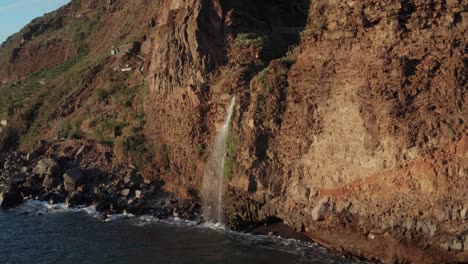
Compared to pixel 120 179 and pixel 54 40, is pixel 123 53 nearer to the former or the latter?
pixel 120 179

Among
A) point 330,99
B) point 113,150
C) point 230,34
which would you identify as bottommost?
point 113,150

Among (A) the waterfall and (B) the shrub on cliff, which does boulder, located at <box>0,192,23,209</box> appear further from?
(B) the shrub on cliff

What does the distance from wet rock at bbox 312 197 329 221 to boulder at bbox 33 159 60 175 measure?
56.9 ft

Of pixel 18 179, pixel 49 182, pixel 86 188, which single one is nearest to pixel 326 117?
pixel 86 188

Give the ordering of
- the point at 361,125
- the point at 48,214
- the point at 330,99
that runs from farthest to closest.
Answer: the point at 48,214 < the point at 330,99 < the point at 361,125

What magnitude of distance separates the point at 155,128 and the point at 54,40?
35168 millimetres

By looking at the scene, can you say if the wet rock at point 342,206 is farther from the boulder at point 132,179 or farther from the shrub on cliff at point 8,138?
the shrub on cliff at point 8,138

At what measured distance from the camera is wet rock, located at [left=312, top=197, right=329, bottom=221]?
2069 cm

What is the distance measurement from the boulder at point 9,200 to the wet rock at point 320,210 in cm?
1723

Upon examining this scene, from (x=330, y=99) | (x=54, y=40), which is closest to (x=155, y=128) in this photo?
(x=330, y=99)

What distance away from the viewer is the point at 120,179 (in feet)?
97.5

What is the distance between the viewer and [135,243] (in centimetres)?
2180

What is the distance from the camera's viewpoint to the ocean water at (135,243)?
64.8 ft

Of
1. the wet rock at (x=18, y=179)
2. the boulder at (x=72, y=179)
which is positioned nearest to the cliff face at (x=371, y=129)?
the boulder at (x=72, y=179)
